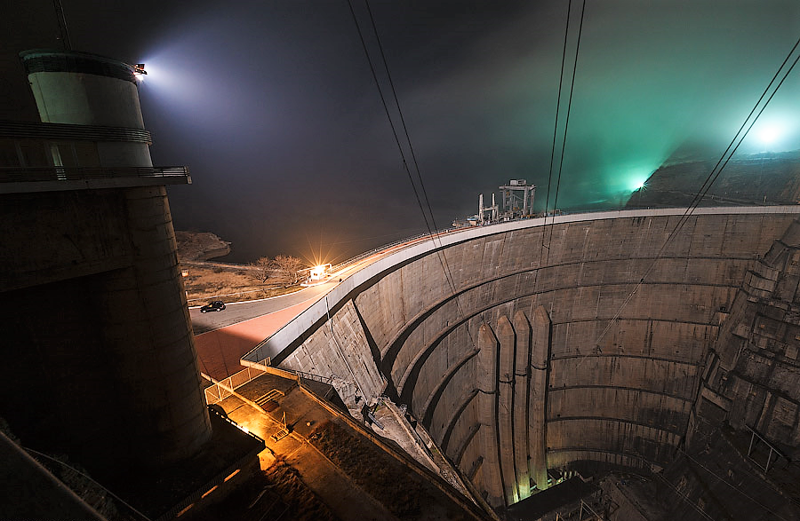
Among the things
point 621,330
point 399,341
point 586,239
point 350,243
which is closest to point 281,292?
point 399,341

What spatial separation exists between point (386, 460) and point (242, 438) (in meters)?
3.25

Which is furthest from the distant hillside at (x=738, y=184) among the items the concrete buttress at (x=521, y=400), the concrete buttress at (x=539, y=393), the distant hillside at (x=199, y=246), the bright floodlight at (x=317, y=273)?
the distant hillside at (x=199, y=246)

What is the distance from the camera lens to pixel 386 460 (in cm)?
723

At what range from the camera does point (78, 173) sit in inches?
218

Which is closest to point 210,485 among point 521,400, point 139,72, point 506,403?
point 139,72

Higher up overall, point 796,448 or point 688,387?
point 796,448

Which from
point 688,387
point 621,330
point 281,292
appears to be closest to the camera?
point 281,292

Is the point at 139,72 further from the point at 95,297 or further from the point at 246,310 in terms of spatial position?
the point at 246,310

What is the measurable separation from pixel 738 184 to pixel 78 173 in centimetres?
6706

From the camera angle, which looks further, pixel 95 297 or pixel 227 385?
pixel 227 385

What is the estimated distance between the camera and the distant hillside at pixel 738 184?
40.0 meters

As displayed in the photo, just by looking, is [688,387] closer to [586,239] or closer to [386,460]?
[586,239]

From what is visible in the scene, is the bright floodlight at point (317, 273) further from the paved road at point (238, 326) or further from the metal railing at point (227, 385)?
the metal railing at point (227, 385)

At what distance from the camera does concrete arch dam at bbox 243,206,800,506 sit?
2901 centimetres
